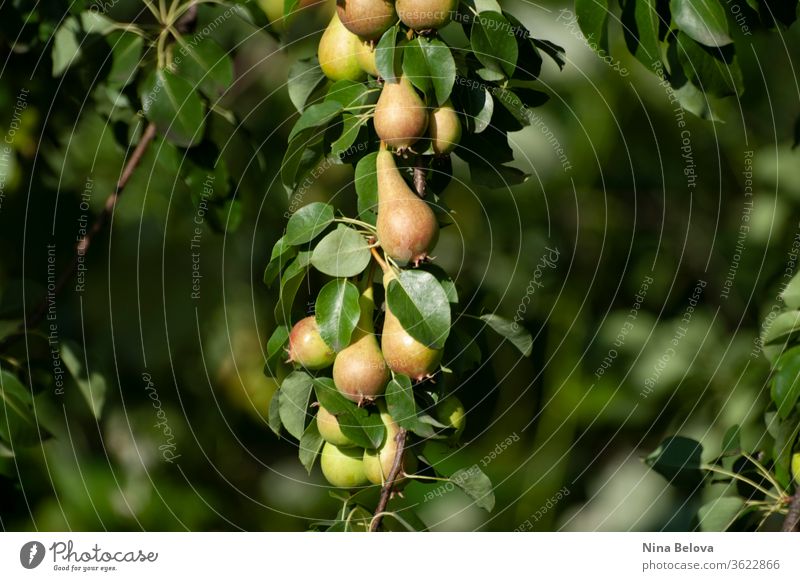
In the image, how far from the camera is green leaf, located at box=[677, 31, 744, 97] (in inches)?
34.9

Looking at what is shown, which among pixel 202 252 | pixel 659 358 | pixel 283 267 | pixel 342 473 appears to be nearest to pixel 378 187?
pixel 283 267

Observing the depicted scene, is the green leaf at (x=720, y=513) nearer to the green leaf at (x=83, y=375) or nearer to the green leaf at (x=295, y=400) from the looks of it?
the green leaf at (x=295, y=400)

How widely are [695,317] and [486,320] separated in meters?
0.56

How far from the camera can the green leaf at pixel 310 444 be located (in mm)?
855

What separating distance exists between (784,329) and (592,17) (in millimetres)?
404

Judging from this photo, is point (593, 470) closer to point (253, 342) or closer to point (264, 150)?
point (253, 342)

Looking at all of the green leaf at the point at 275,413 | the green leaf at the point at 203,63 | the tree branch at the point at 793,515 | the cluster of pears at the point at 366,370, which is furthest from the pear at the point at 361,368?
the tree branch at the point at 793,515

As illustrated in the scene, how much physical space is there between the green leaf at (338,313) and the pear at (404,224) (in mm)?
51

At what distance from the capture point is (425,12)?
0.74 m

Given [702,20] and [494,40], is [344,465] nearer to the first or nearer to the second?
[494,40]

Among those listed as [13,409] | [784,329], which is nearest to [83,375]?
[13,409]

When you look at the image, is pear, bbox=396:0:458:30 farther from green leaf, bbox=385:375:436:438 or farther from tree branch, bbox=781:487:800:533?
tree branch, bbox=781:487:800:533

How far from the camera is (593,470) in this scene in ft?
4.27
